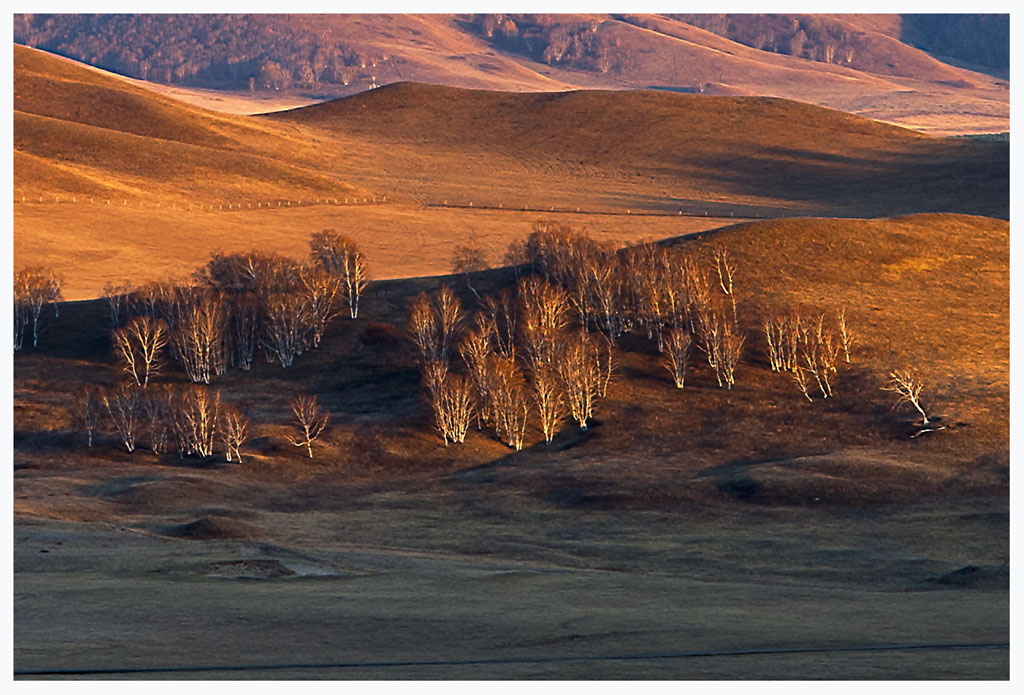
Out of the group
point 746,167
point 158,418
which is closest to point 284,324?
point 158,418

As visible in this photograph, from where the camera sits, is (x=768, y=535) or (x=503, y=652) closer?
(x=503, y=652)

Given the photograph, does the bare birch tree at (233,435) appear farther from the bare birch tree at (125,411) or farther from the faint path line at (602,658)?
the faint path line at (602,658)

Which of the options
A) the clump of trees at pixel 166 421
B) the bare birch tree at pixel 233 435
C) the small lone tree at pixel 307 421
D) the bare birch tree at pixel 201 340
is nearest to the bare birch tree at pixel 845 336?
the small lone tree at pixel 307 421

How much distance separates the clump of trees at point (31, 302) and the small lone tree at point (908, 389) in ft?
156

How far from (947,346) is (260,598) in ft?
174

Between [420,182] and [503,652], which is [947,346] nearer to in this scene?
[503,652]

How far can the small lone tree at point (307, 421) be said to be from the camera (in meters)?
67.9

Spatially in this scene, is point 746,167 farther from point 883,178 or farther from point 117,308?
point 117,308

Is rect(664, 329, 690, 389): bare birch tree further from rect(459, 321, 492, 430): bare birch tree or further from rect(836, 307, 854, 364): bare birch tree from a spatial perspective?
rect(459, 321, 492, 430): bare birch tree

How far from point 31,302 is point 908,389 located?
50712mm

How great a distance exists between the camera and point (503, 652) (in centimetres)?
2731

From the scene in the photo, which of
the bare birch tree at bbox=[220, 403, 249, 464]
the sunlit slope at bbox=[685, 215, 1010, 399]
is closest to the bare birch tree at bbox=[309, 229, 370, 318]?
the bare birch tree at bbox=[220, 403, 249, 464]

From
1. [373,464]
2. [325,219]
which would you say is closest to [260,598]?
[373,464]

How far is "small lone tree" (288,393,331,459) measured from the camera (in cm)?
6788
